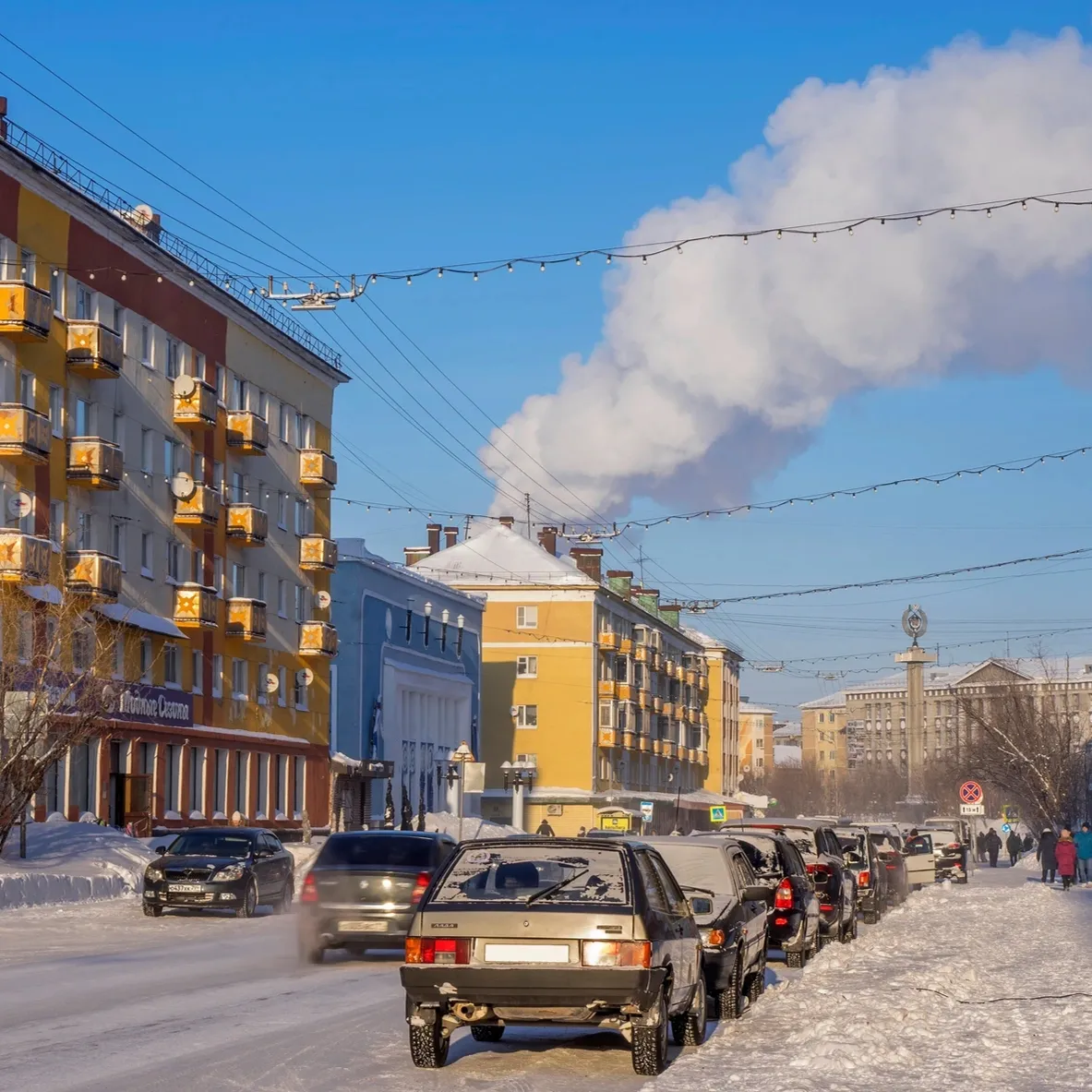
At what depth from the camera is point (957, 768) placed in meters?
120

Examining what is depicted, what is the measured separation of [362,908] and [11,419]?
25634mm

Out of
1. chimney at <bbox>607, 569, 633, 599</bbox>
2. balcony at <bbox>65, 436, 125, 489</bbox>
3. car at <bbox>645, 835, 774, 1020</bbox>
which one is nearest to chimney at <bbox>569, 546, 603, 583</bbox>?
chimney at <bbox>607, 569, 633, 599</bbox>

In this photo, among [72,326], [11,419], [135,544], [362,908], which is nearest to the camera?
[362,908]

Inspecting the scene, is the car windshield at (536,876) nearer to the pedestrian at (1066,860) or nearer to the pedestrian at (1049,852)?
the pedestrian at (1066,860)

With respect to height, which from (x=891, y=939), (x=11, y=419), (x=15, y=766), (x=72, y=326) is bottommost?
(x=891, y=939)

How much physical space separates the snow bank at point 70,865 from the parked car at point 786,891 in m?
15.8

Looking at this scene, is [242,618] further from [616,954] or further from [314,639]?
[616,954]

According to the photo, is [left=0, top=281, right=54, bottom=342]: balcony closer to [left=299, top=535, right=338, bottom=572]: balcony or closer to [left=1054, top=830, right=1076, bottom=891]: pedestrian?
[left=299, top=535, right=338, bottom=572]: balcony

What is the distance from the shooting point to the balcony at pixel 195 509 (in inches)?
2143

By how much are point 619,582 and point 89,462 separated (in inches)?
2934

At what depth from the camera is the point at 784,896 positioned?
2025 cm

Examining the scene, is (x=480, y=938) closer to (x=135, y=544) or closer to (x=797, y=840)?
(x=797, y=840)

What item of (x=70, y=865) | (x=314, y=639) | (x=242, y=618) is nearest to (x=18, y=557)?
(x=70, y=865)

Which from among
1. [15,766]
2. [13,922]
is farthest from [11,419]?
[13,922]
